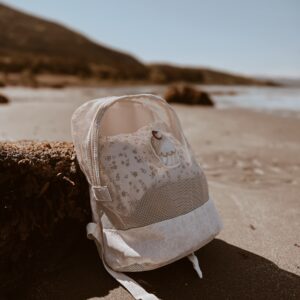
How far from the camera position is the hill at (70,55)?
35.7 meters

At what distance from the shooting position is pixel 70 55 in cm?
5050

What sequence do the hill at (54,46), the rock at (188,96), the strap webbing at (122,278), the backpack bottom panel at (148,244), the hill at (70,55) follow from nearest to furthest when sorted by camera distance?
the strap webbing at (122,278)
the backpack bottom panel at (148,244)
the rock at (188,96)
the hill at (70,55)
the hill at (54,46)

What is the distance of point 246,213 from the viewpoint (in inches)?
117

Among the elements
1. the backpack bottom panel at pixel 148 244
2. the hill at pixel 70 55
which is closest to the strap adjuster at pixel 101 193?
the backpack bottom panel at pixel 148 244

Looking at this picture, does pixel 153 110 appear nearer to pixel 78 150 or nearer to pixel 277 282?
pixel 78 150

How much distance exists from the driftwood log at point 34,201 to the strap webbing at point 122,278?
0.09 m

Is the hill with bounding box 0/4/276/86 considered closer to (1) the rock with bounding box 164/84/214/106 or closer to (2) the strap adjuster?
(1) the rock with bounding box 164/84/214/106

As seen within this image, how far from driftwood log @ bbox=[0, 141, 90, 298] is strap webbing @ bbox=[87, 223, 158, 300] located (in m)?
0.09

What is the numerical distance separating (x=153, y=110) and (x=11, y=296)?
1.35m

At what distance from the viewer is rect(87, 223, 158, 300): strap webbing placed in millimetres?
1848

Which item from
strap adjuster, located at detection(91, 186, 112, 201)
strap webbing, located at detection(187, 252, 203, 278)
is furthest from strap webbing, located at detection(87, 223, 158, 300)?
strap webbing, located at detection(187, 252, 203, 278)

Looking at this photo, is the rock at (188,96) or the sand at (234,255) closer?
the sand at (234,255)

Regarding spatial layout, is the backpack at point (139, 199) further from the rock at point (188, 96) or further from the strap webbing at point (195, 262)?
the rock at point (188, 96)

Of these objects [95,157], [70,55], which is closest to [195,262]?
[95,157]
